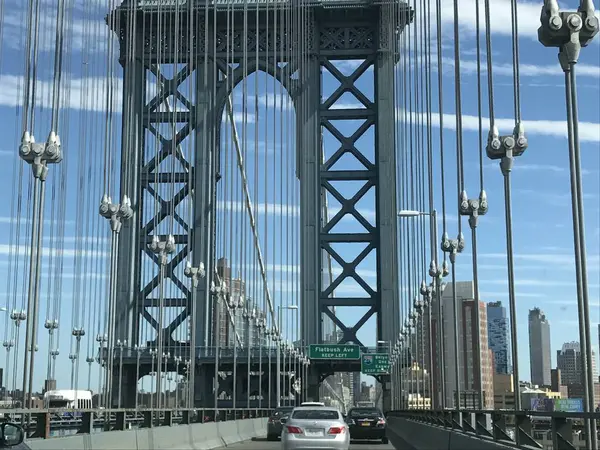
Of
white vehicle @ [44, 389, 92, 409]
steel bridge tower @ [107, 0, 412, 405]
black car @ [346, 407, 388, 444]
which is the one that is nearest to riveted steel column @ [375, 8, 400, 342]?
steel bridge tower @ [107, 0, 412, 405]

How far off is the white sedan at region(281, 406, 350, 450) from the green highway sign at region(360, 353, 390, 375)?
67.1 metres

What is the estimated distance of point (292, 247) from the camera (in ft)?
284

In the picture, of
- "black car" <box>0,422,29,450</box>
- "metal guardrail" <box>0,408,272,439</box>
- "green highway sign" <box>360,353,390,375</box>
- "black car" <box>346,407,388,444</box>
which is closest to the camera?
"black car" <box>0,422,29,450</box>

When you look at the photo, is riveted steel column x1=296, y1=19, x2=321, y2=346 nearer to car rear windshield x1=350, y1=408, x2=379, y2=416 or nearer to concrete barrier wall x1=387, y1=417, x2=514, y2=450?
car rear windshield x1=350, y1=408, x2=379, y2=416

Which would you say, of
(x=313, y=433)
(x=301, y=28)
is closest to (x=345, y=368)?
(x=301, y=28)

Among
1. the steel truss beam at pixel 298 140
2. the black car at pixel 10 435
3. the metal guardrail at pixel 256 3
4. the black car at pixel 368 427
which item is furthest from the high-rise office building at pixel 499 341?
the black car at pixel 10 435

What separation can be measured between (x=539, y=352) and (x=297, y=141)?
7742 centimetres

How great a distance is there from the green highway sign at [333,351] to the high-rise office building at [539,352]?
64208 mm

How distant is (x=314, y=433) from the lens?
22.8 metres

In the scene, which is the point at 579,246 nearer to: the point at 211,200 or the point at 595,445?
the point at 595,445

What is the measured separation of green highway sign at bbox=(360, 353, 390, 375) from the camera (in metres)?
89.9

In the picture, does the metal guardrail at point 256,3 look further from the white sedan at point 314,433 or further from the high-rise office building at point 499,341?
the high-rise office building at point 499,341

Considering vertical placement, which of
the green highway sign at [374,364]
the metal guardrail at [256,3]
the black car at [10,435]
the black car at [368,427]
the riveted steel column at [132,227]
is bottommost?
the black car at [368,427]

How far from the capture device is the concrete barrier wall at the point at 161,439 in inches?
650
